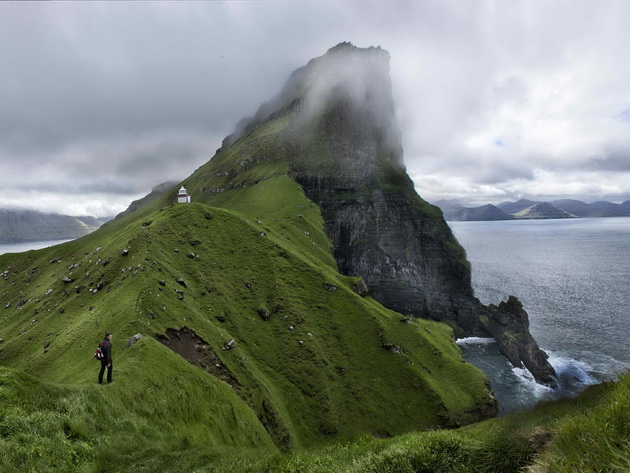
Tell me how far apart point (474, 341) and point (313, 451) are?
126 meters

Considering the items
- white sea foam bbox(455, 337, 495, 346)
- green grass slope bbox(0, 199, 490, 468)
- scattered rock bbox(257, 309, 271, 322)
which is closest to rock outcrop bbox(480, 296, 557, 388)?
white sea foam bbox(455, 337, 495, 346)

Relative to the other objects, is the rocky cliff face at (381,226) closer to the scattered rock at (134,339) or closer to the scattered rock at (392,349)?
the scattered rock at (392,349)

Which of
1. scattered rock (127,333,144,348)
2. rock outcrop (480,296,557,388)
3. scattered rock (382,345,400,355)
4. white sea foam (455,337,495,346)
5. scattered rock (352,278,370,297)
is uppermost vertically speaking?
scattered rock (127,333,144,348)

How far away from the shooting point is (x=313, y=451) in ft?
48.0

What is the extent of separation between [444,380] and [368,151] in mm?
126541

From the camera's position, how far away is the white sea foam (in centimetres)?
11991

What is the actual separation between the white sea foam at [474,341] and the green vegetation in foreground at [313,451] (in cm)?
12004

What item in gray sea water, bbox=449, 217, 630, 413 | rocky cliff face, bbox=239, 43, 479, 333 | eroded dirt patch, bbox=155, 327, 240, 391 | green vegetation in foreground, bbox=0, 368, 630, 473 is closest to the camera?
green vegetation in foreground, bbox=0, 368, 630, 473

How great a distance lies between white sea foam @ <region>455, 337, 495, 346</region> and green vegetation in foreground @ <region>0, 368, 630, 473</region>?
120043 mm

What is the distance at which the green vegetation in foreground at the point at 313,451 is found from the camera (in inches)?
269

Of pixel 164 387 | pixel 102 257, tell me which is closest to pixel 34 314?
pixel 102 257

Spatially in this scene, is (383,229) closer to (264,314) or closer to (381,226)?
(381,226)

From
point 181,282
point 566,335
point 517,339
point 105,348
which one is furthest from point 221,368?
point 566,335

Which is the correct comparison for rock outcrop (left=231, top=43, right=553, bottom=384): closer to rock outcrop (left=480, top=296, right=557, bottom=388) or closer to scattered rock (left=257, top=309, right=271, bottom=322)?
rock outcrop (left=480, top=296, right=557, bottom=388)
